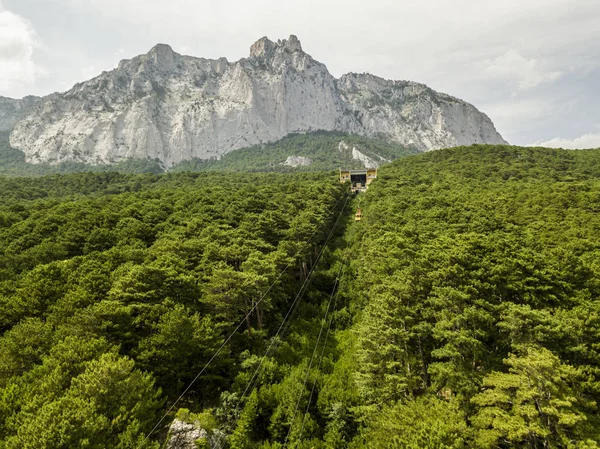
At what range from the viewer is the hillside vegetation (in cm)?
1561

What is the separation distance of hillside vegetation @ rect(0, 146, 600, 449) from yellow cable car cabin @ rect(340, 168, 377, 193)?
59814mm

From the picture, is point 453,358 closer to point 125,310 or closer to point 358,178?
point 125,310

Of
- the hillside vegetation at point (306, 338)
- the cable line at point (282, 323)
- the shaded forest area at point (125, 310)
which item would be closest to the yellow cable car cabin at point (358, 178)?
the cable line at point (282, 323)

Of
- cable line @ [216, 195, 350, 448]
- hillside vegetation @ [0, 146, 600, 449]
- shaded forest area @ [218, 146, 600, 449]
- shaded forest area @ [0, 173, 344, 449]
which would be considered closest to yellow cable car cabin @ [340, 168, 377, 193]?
cable line @ [216, 195, 350, 448]

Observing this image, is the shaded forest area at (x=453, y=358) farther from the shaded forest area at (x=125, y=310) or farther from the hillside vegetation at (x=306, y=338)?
the shaded forest area at (x=125, y=310)

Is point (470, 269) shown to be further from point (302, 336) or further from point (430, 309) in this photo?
point (302, 336)

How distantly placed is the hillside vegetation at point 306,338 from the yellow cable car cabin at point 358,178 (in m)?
59.8

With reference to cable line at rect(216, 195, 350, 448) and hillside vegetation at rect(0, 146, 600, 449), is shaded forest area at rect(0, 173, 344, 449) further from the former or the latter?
cable line at rect(216, 195, 350, 448)

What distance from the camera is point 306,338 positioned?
31516mm

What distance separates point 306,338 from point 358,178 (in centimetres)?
8580

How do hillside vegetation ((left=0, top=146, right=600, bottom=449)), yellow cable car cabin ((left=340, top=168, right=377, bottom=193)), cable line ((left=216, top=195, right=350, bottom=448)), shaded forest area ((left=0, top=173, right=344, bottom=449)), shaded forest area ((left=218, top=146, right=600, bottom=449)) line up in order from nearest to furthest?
1. shaded forest area ((left=218, top=146, right=600, bottom=449))
2. hillside vegetation ((left=0, top=146, right=600, bottom=449))
3. shaded forest area ((left=0, top=173, right=344, bottom=449))
4. cable line ((left=216, top=195, right=350, bottom=448))
5. yellow cable car cabin ((left=340, top=168, right=377, bottom=193))

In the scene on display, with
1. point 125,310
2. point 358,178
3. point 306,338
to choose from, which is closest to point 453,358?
point 306,338

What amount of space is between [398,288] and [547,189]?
2020 inches

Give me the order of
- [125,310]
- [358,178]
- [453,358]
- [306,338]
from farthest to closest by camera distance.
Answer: [358,178], [306,338], [125,310], [453,358]
